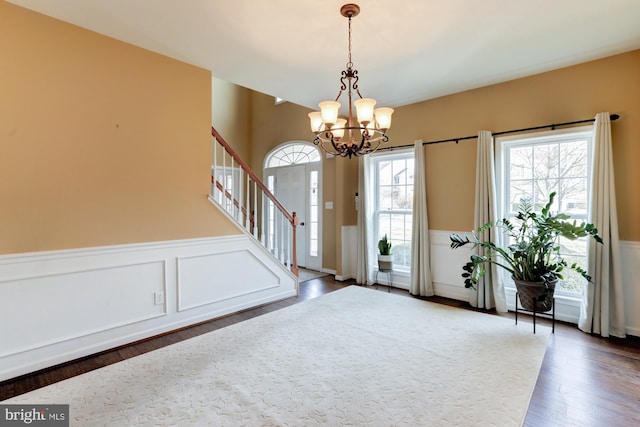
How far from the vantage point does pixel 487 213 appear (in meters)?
3.68

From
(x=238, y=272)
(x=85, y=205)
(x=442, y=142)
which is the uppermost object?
(x=442, y=142)

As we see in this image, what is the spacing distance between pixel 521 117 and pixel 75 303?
494 cm

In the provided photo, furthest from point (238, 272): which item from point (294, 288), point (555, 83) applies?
point (555, 83)

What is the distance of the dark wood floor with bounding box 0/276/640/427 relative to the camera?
1.86 m

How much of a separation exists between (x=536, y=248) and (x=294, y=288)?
2966 mm

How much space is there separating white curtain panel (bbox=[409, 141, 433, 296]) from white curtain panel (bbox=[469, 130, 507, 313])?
0.65 meters

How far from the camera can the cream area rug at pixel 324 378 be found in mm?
1845

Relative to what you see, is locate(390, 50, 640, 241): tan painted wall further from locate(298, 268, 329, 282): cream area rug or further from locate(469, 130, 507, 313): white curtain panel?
locate(298, 268, 329, 282): cream area rug

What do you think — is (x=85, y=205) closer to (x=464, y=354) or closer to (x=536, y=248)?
(x=464, y=354)

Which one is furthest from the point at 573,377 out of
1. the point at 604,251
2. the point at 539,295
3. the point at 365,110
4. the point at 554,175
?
the point at 365,110

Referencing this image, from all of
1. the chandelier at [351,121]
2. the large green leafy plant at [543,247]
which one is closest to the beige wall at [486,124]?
the large green leafy plant at [543,247]

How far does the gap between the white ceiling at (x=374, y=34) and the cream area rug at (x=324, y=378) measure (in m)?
2.80

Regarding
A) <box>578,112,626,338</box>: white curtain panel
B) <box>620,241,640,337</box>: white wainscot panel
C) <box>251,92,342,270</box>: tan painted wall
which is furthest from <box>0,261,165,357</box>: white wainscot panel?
<box>620,241,640,337</box>: white wainscot panel

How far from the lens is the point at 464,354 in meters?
2.59
